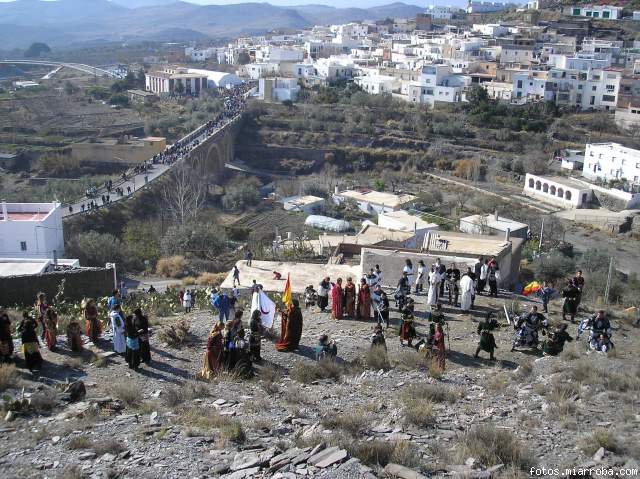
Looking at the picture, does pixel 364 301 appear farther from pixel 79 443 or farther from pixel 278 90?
pixel 278 90

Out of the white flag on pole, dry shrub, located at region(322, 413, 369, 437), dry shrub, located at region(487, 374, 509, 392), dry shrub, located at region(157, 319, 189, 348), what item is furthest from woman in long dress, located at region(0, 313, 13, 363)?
dry shrub, located at region(487, 374, 509, 392)

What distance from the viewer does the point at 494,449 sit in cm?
573

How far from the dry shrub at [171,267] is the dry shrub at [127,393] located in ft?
42.2

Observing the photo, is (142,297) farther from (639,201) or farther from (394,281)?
(639,201)

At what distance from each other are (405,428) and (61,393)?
3.59 metres

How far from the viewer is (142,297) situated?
13445mm

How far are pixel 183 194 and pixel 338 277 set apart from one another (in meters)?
16.8

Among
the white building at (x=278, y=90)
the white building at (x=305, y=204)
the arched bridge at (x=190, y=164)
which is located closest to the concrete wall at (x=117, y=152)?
the arched bridge at (x=190, y=164)

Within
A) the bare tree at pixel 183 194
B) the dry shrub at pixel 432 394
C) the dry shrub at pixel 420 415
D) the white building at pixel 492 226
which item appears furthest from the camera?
the bare tree at pixel 183 194

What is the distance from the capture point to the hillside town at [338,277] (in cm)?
623

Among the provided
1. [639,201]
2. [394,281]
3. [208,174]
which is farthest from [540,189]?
[394,281]

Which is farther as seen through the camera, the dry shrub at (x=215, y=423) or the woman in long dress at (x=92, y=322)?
the woman in long dress at (x=92, y=322)

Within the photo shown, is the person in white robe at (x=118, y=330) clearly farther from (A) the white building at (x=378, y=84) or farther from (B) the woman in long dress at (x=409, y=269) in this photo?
(A) the white building at (x=378, y=84)

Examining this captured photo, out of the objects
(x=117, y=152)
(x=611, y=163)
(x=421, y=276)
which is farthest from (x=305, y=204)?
(x=421, y=276)
